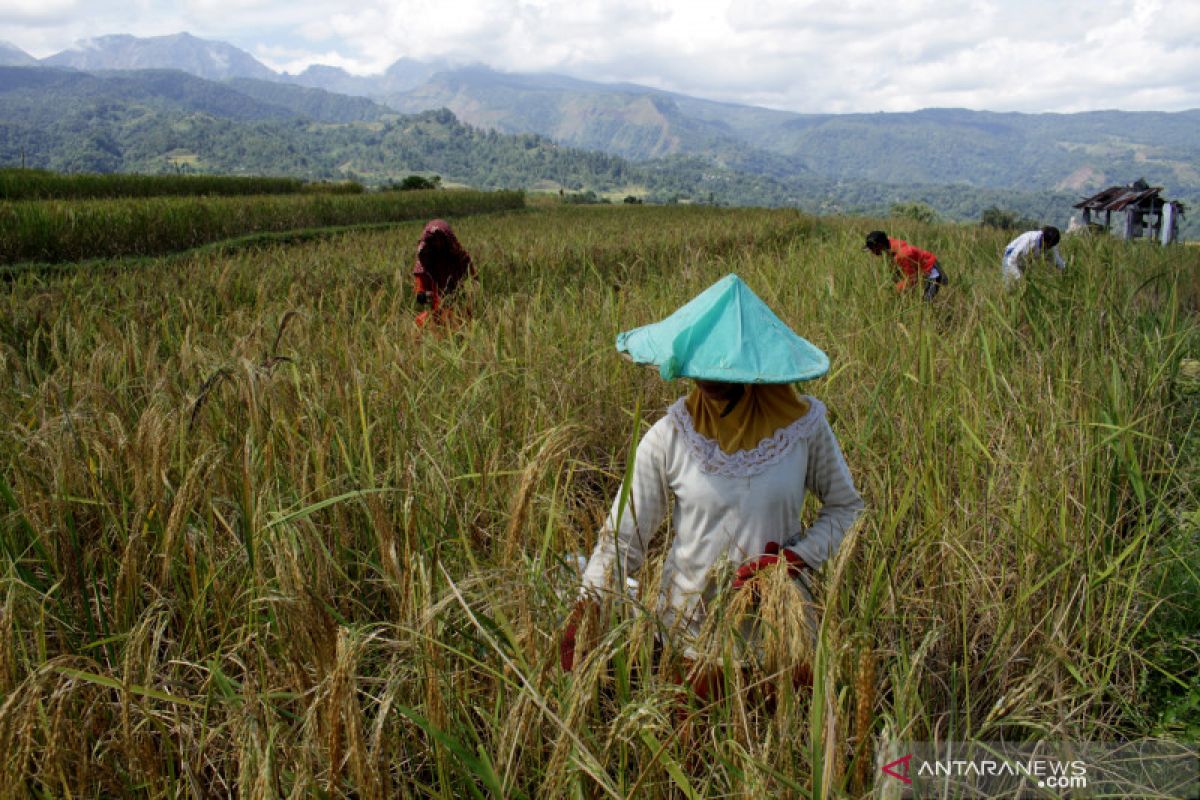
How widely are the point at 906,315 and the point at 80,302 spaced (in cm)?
510

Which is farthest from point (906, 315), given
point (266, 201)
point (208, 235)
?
point (266, 201)

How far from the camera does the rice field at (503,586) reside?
1207mm

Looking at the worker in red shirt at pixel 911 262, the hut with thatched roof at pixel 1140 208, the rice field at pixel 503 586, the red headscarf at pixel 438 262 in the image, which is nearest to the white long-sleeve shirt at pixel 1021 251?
the worker in red shirt at pixel 911 262

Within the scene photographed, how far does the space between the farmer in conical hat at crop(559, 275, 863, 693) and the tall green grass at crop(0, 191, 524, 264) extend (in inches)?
560

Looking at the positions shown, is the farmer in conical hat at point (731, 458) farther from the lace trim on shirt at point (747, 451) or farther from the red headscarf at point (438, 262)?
the red headscarf at point (438, 262)

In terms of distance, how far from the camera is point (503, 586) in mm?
1210

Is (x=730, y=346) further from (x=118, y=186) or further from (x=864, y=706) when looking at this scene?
(x=118, y=186)

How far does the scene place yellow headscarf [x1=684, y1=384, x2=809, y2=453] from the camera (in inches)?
69.4

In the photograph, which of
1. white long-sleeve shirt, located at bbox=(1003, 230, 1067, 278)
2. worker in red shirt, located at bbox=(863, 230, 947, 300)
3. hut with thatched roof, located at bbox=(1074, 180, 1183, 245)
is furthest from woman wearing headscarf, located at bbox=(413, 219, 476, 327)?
hut with thatched roof, located at bbox=(1074, 180, 1183, 245)

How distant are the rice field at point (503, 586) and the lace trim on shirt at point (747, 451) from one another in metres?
0.29

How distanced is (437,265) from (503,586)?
4.57m

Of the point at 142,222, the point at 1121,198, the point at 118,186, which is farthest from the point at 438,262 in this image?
the point at 1121,198

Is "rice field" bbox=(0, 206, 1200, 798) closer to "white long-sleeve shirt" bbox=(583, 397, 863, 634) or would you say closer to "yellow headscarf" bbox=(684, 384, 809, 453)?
"white long-sleeve shirt" bbox=(583, 397, 863, 634)

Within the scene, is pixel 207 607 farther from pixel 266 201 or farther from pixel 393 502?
pixel 266 201
